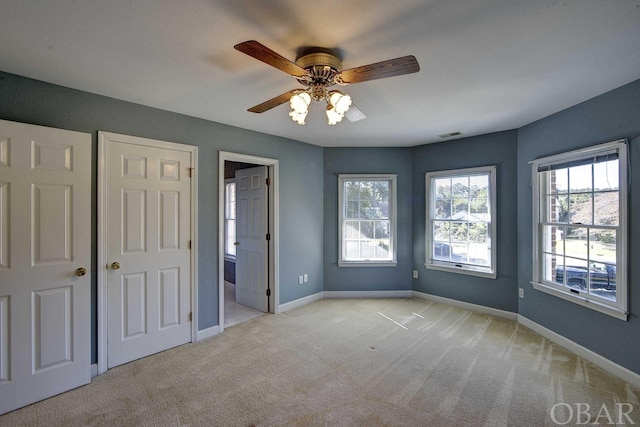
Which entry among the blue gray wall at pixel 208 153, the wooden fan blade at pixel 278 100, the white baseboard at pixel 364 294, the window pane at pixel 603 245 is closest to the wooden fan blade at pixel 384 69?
the wooden fan blade at pixel 278 100

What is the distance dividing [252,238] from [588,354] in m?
4.03

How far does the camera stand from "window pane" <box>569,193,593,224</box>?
2887mm

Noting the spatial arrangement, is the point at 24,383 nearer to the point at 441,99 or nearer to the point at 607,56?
the point at 441,99

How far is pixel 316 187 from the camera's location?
15.6ft

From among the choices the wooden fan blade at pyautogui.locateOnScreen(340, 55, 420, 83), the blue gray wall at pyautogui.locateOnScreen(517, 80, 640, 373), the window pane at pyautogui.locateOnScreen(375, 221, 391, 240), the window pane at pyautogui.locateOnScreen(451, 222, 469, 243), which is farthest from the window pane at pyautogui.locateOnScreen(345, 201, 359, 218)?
the wooden fan blade at pyautogui.locateOnScreen(340, 55, 420, 83)

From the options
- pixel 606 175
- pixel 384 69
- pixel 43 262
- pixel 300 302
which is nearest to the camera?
pixel 384 69

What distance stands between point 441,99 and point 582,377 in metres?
2.74

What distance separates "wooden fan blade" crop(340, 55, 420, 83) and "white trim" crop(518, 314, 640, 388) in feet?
10.2

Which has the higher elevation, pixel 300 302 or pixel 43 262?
pixel 43 262

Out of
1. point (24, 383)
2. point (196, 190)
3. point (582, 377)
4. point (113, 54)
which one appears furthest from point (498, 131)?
point (24, 383)

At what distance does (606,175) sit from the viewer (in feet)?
8.95

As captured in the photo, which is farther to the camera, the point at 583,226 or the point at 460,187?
the point at 460,187

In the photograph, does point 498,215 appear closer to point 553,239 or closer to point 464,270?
point 553,239

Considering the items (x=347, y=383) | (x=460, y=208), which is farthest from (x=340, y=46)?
(x=460, y=208)
